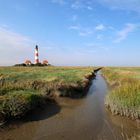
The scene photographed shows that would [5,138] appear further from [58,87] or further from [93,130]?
[58,87]

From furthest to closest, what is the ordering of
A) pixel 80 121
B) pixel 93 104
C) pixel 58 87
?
pixel 58 87 < pixel 93 104 < pixel 80 121

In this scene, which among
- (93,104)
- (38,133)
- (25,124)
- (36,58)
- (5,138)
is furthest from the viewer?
(36,58)

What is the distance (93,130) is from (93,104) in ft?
18.3

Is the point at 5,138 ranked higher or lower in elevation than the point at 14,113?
lower

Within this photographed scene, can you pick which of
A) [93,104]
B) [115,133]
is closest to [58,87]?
[93,104]

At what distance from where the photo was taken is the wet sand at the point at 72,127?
8.59 meters

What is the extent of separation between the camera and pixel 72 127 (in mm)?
9688

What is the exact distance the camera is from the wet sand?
859 centimetres

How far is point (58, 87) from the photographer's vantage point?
56.6ft

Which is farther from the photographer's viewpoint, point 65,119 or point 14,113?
point 65,119

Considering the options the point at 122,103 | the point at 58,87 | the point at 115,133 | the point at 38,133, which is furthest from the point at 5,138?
the point at 58,87

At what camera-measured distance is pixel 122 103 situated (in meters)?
10.8

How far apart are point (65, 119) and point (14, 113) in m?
2.70

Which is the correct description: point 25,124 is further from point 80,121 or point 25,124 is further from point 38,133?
point 80,121
